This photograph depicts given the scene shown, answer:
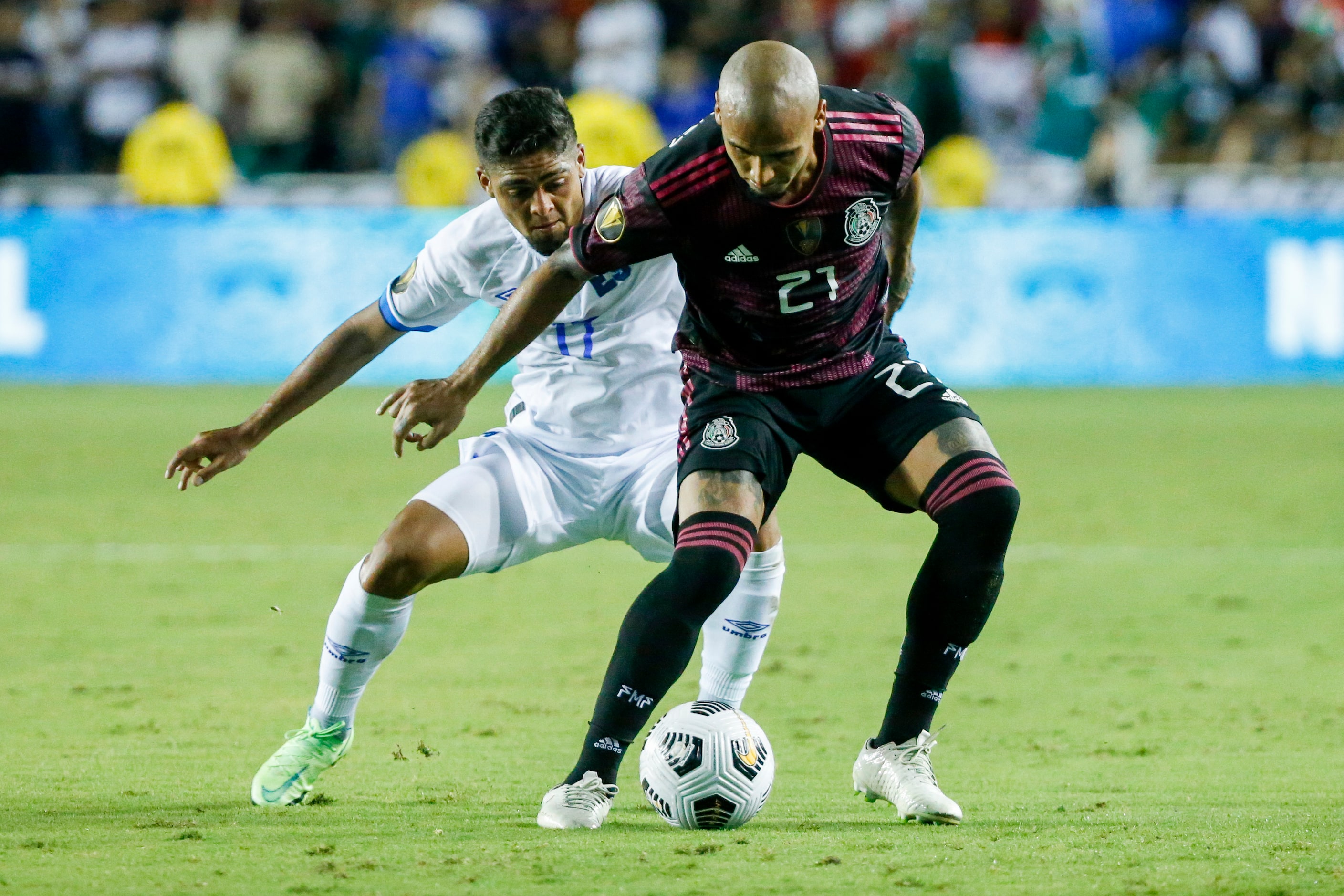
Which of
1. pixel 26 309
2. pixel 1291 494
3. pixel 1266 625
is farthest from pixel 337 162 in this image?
pixel 1266 625

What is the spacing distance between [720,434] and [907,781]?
97 cm

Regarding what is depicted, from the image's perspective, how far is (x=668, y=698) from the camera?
5891mm

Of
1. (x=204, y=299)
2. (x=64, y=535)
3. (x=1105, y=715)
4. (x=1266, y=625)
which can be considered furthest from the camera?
(x=204, y=299)

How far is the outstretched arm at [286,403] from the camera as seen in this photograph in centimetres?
475

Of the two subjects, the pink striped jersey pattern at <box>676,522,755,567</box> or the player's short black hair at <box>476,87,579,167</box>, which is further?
the player's short black hair at <box>476,87,579,167</box>

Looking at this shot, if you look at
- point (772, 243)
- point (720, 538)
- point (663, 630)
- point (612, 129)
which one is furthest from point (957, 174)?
point (663, 630)

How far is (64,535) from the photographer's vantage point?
9.09m

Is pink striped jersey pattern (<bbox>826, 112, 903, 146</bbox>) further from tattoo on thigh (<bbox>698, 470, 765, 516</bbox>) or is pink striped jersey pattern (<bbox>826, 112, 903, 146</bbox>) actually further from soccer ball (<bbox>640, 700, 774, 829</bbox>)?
soccer ball (<bbox>640, 700, 774, 829</bbox>)

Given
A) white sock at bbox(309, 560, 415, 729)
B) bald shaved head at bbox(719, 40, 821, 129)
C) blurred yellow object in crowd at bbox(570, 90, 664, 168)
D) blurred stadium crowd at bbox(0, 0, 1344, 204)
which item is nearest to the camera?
bald shaved head at bbox(719, 40, 821, 129)

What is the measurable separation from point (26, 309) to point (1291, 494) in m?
10.3

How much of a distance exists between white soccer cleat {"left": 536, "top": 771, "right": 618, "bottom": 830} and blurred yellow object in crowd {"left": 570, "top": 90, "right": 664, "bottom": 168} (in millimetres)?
9764

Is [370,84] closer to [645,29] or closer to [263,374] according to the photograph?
[645,29]

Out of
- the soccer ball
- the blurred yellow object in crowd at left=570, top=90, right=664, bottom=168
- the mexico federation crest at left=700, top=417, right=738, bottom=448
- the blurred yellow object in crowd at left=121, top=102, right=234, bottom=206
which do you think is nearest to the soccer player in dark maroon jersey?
the mexico federation crest at left=700, top=417, right=738, bottom=448

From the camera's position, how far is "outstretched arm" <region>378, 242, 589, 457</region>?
439 centimetres
